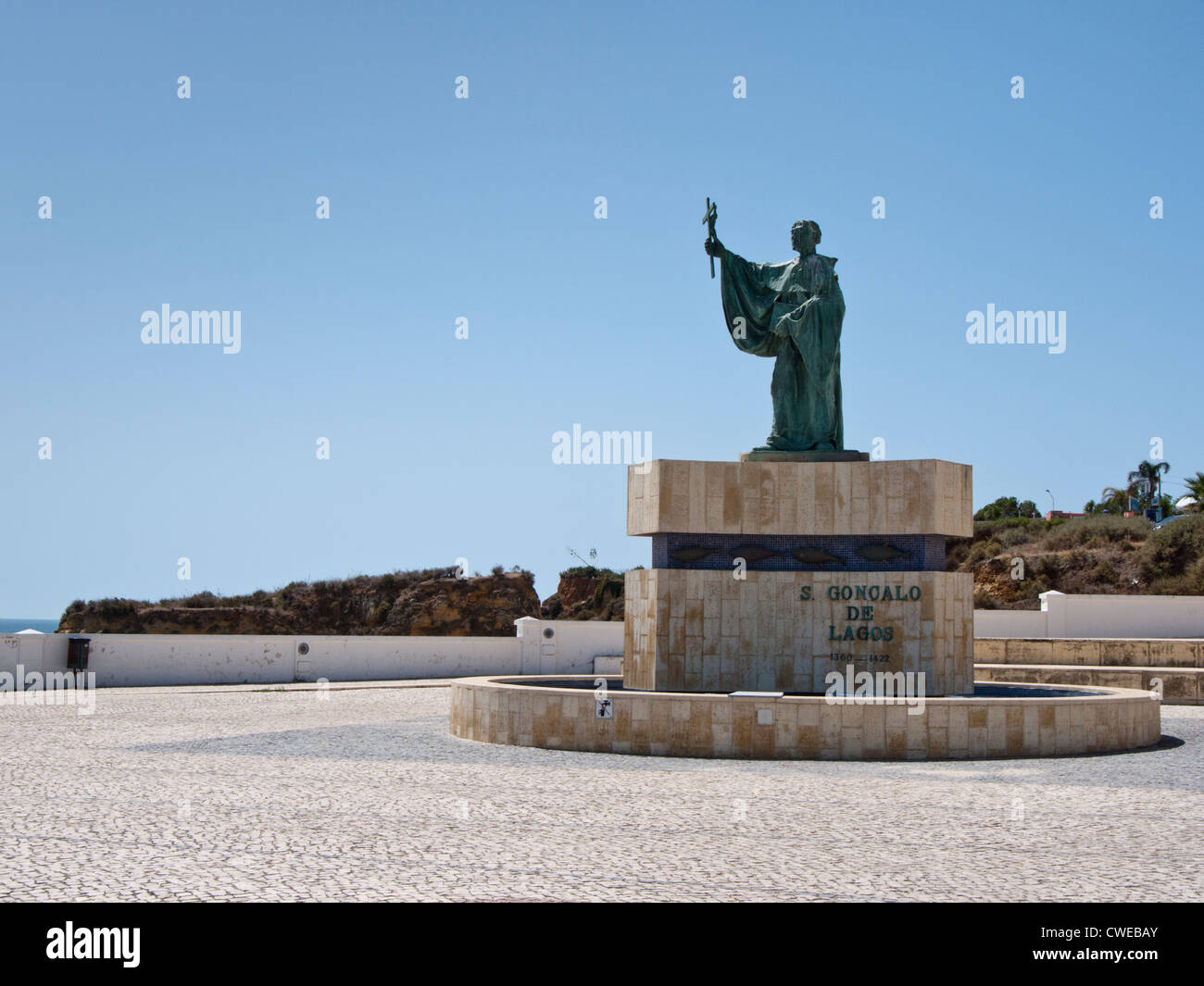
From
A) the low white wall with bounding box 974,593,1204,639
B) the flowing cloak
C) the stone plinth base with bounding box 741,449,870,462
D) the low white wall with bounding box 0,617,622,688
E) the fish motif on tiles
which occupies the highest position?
the flowing cloak

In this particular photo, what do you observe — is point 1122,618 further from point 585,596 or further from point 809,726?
point 585,596

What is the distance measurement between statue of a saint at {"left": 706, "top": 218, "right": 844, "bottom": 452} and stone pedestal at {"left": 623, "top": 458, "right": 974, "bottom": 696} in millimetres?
1141

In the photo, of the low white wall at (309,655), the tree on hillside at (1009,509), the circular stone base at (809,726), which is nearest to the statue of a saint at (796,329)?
the circular stone base at (809,726)

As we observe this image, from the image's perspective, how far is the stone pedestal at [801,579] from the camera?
52.6 ft

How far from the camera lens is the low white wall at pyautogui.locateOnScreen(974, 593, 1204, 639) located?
1147 inches

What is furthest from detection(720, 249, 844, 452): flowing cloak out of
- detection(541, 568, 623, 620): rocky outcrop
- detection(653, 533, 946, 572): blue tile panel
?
detection(541, 568, 623, 620): rocky outcrop

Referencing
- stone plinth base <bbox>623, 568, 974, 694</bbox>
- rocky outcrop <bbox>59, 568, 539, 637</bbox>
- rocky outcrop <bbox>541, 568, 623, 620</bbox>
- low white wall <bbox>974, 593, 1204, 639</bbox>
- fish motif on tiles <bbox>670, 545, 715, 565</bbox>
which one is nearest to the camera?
stone plinth base <bbox>623, 568, 974, 694</bbox>

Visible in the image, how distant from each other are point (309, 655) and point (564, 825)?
2012cm

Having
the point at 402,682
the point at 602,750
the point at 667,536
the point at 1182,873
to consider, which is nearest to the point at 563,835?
the point at 1182,873

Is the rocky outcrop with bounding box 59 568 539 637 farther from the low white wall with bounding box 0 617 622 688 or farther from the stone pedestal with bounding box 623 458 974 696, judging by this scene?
the stone pedestal with bounding box 623 458 974 696

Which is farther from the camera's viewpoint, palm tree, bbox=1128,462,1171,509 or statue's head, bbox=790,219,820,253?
palm tree, bbox=1128,462,1171,509

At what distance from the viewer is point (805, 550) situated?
16.5 m
